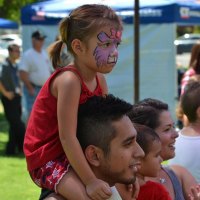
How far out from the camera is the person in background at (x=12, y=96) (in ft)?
36.1

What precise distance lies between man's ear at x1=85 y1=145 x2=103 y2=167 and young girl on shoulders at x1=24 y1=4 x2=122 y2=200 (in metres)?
0.03

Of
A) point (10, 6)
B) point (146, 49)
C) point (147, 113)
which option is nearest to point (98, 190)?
point (147, 113)

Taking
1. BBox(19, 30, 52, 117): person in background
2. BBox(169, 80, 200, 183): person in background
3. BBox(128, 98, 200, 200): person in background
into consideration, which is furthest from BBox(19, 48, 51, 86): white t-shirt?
BBox(128, 98, 200, 200): person in background

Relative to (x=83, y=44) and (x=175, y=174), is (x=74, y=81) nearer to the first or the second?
(x=83, y=44)

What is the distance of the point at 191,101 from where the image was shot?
15.3ft

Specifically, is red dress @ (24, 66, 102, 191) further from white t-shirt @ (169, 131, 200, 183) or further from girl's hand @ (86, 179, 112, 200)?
white t-shirt @ (169, 131, 200, 183)

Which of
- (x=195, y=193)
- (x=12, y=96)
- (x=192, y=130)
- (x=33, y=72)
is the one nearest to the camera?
(x=195, y=193)

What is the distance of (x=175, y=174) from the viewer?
11.8 ft

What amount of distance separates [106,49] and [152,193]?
698 millimetres

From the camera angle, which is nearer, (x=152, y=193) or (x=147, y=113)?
(x=152, y=193)

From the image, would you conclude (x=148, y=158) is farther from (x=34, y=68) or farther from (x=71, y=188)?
(x=34, y=68)

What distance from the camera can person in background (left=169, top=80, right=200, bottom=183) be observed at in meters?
4.44

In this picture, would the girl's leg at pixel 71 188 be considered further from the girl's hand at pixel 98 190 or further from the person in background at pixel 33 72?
the person in background at pixel 33 72

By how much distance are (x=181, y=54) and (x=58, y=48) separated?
106ft
